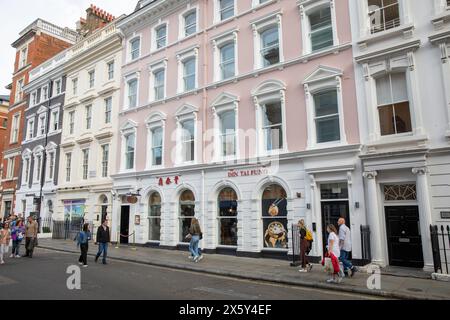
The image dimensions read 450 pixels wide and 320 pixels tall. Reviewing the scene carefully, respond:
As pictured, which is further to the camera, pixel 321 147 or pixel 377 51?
pixel 321 147

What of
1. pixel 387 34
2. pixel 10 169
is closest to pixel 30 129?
pixel 10 169

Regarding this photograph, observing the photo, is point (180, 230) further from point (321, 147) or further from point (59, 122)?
point (59, 122)

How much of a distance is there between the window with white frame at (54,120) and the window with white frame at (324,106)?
74.5 feet

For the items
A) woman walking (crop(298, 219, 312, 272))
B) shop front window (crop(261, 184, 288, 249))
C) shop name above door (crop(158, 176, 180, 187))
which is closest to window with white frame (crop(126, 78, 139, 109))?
shop name above door (crop(158, 176, 180, 187))

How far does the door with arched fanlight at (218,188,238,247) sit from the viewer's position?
52.6 feet

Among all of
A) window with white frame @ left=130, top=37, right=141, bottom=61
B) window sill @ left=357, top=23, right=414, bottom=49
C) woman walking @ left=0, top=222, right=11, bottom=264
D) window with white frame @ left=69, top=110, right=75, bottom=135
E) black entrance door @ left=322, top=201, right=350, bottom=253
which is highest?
window with white frame @ left=130, top=37, right=141, bottom=61

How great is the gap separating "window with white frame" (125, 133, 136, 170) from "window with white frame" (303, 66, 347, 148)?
12.0 metres

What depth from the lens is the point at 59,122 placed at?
27.7 m

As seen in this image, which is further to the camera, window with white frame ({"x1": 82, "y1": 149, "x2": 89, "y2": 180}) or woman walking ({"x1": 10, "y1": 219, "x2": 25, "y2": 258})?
window with white frame ({"x1": 82, "y1": 149, "x2": 89, "y2": 180})

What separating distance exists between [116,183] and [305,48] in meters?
14.3

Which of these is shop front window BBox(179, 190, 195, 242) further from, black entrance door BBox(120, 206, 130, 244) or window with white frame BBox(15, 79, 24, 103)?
window with white frame BBox(15, 79, 24, 103)

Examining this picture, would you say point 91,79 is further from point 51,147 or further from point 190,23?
point 190,23
